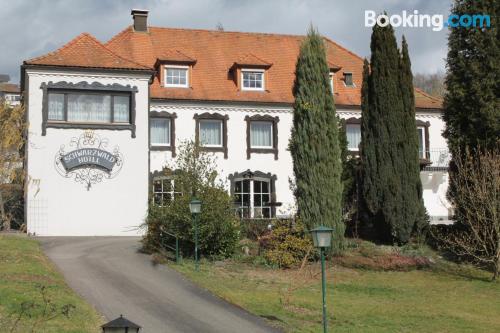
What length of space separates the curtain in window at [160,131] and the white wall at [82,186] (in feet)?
12.2

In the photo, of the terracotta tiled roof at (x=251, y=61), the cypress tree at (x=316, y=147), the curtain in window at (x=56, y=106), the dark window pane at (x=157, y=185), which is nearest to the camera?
the cypress tree at (x=316, y=147)

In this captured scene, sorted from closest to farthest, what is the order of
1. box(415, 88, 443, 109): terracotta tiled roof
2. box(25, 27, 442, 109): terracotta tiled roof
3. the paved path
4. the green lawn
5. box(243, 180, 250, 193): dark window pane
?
the paved path < the green lawn < box(25, 27, 442, 109): terracotta tiled roof < box(243, 180, 250, 193): dark window pane < box(415, 88, 443, 109): terracotta tiled roof

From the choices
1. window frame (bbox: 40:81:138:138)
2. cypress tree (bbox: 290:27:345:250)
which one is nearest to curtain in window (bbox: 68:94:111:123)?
window frame (bbox: 40:81:138:138)

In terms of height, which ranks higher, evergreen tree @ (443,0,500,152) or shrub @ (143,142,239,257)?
evergreen tree @ (443,0,500,152)

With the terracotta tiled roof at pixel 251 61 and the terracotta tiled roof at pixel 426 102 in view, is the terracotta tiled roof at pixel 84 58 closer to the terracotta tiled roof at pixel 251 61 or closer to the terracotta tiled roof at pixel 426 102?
the terracotta tiled roof at pixel 251 61

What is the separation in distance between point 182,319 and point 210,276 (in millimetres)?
4527

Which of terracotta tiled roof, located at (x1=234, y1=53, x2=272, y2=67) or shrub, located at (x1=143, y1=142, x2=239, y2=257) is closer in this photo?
shrub, located at (x1=143, y1=142, x2=239, y2=257)

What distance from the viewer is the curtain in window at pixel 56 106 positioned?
25350 millimetres

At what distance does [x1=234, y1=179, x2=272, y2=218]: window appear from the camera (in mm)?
30625

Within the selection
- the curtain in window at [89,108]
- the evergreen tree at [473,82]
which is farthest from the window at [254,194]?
the evergreen tree at [473,82]

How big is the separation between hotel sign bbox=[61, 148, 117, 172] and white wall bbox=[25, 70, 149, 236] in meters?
0.42

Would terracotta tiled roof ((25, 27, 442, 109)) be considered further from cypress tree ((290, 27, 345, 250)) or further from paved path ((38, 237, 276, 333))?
paved path ((38, 237, 276, 333))

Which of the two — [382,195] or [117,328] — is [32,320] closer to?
[117,328]

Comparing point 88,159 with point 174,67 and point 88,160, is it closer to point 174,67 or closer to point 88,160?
point 88,160
